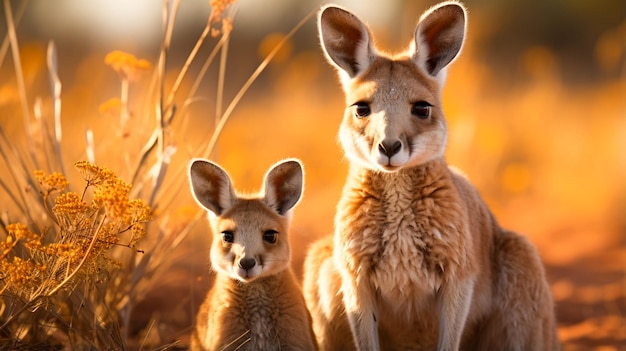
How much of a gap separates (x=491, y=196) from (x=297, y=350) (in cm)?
713

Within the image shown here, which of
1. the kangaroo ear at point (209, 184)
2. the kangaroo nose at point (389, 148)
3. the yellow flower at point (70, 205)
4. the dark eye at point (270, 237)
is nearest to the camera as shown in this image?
the yellow flower at point (70, 205)

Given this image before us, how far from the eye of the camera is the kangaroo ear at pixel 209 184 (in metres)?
6.03

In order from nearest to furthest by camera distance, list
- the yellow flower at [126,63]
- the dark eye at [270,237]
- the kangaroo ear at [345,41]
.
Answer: the kangaroo ear at [345,41] < the dark eye at [270,237] < the yellow flower at [126,63]

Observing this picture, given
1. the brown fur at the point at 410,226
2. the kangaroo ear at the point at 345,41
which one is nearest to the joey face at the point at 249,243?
the brown fur at the point at 410,226

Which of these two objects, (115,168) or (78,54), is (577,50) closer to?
(78,54)

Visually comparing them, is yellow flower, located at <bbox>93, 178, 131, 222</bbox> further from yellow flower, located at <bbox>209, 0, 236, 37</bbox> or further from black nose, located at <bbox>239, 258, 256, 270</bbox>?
yellow flower, located at <bbox>209, 0, 236, 37</bbox>

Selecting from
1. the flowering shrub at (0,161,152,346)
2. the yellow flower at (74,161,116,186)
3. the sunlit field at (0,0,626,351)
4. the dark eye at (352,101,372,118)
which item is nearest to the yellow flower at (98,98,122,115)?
the sunlit field at (0,0,626,351)

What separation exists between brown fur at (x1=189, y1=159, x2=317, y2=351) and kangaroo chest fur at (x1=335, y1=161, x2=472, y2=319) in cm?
47

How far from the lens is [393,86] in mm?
5496

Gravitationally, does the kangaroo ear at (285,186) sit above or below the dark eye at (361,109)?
below

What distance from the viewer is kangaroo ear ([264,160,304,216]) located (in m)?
6.12

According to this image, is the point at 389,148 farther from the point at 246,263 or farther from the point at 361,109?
the point at 246,263

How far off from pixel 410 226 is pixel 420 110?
683 mm

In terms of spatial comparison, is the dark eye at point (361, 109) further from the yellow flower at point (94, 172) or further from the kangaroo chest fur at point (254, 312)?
the yellow flower at point (94, 172)
